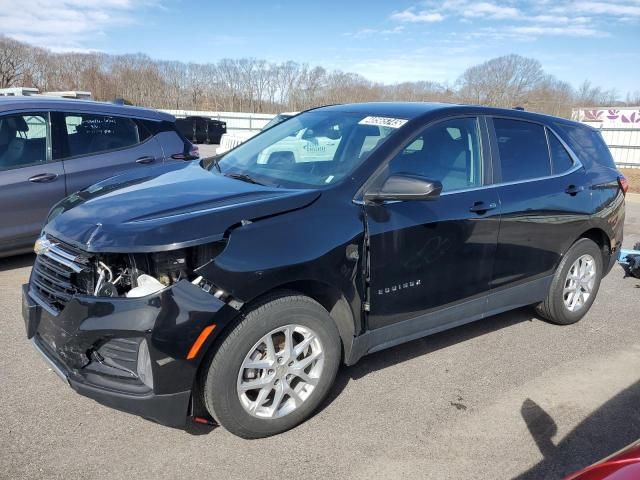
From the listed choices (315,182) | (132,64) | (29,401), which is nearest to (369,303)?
(315,182)

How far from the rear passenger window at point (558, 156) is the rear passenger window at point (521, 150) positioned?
0.07 meters

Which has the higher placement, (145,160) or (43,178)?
(145,160)

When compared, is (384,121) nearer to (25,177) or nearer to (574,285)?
(574,285)

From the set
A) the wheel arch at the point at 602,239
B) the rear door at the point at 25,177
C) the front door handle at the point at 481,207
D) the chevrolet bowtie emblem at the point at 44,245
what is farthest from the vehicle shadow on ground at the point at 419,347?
the rear door at the point at 25,177

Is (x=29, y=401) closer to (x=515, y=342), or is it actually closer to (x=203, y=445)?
(x=203, y=445)

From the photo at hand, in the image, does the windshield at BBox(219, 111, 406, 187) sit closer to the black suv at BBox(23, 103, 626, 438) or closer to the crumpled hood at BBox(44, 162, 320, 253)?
the black suv at BBox(23, 103, 626, 438)

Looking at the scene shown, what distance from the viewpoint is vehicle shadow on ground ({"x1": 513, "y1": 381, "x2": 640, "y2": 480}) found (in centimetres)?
281

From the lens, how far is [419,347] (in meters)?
4.15

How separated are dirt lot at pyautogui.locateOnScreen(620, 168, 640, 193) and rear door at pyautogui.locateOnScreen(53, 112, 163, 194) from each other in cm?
1361

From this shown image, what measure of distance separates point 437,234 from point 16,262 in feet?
15.7

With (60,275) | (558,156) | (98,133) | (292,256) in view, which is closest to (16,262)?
(98,133)

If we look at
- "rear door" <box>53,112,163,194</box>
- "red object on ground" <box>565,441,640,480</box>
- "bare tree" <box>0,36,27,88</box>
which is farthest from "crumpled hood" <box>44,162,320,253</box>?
"bare tree" <box>0,36,27,88</box>

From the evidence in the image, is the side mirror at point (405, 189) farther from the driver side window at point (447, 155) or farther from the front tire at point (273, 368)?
the front tire at point (273, 368)

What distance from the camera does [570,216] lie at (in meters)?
4.34
